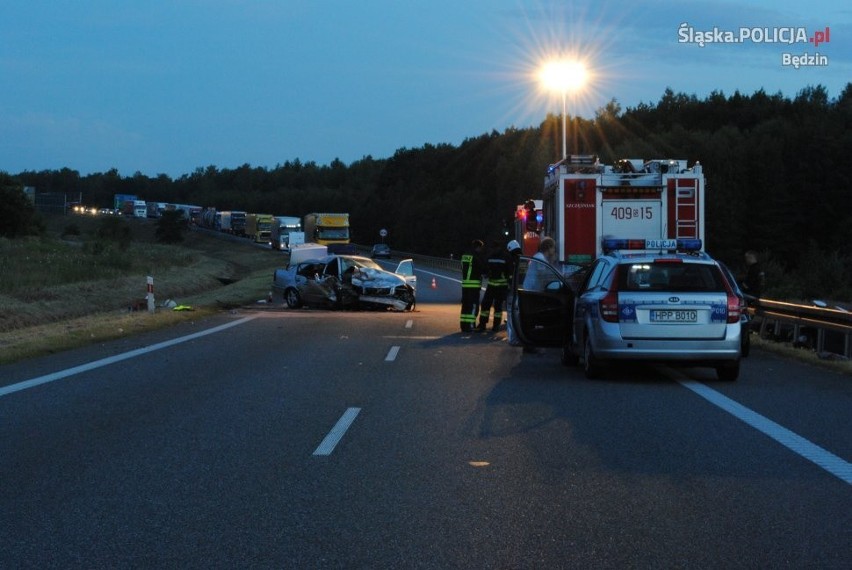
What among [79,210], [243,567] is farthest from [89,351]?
[79,210]

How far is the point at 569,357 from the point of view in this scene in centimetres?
1555

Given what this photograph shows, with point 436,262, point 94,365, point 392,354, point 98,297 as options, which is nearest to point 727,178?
point 436,262

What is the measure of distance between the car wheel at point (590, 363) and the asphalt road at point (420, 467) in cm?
17

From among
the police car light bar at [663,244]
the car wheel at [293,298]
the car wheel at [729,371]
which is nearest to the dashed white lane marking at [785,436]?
the car wheel at [729,371]

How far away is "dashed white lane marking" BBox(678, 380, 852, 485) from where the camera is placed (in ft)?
27.4

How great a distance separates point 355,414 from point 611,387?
373 cm

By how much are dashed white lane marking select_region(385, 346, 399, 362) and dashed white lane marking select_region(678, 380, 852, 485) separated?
4889 millimetres

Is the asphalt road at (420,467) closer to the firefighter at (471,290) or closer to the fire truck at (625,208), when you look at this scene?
the fire truck at (625,208)

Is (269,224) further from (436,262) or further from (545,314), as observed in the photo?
(545,314)

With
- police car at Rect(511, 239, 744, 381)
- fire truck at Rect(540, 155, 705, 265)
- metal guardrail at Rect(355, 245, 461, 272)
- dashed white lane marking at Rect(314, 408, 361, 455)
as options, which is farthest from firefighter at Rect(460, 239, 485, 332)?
metal guardrail at Rect(355, 245, 461, 272)

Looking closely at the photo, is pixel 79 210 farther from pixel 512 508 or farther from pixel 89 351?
pixel 512 508

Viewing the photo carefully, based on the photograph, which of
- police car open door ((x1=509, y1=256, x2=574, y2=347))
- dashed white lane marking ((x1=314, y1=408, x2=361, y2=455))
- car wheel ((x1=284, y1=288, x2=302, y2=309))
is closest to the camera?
dashed white lane marking ((x1=314, y1=408, x2=361, y2=455))

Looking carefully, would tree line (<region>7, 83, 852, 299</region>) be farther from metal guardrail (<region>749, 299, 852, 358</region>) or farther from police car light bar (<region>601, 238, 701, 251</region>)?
police car light bar (<region>601, 238, 701, 251</region>)

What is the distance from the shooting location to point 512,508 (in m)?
7.02
